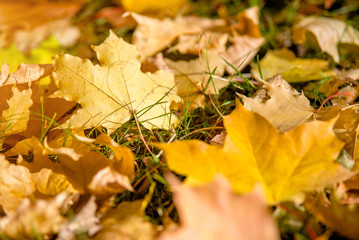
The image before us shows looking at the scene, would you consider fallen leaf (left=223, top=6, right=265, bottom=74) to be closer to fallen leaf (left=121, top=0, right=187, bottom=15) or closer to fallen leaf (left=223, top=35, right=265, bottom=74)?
fallen leaf (left=223, top=35, right=265, bottom=74)

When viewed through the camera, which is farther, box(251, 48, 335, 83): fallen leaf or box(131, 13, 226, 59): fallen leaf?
box(131, 13, 226, 59): fallen leaf

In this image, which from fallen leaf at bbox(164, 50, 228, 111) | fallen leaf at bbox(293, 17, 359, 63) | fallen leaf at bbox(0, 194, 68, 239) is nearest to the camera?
fallen leaf at bbox(0, 194, 68, 239)

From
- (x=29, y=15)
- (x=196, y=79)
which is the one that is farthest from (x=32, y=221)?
(x=29, y=15)

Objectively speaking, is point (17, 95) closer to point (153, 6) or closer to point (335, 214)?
point (335, 214)

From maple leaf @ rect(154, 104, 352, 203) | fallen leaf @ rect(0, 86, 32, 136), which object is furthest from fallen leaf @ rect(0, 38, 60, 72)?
maple leaf @ rect(154, 104, 352, 203)

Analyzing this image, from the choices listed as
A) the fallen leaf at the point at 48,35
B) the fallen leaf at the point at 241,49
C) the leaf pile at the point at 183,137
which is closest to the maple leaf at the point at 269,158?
the leaf pile at the point at 183,137

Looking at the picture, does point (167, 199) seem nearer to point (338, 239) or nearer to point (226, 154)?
point (226, 154)

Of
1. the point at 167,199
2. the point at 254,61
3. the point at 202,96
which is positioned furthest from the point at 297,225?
the point at 254,61
